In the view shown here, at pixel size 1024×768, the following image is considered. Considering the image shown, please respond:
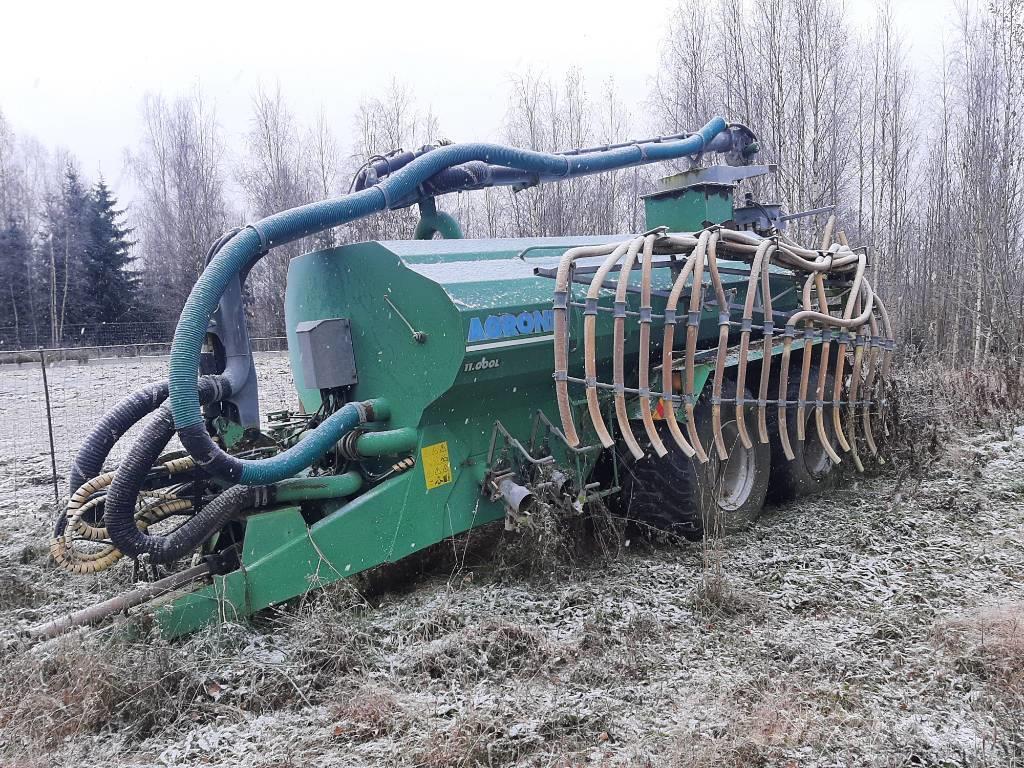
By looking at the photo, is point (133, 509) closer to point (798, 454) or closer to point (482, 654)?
point (482, 654)

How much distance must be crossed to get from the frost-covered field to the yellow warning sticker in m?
0.40

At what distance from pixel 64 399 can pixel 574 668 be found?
9.57 m

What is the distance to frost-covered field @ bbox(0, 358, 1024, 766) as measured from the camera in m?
2.55

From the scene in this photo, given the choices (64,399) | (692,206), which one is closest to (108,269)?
(64,399)

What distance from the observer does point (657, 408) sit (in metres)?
4.16

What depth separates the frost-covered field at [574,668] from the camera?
255cm

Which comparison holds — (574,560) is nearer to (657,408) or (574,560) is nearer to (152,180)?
(657,408)

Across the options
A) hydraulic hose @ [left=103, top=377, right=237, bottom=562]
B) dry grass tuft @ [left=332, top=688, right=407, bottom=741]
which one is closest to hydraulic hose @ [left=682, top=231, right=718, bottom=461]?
dry grass tuft @ [left=332, top=688, right=407, bottom=741]

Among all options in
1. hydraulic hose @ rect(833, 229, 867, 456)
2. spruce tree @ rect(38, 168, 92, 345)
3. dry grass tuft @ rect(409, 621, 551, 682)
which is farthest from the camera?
spruce tree @ rect(38, 168, 92, 345)

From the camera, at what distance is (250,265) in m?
3.73

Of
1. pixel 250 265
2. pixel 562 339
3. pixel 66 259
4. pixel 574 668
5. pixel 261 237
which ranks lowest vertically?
pixel 574 668

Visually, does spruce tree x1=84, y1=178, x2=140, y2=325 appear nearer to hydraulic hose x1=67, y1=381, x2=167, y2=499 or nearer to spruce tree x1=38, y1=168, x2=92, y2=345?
spruce tree x1=38, y1=168, x2=92, y2=345

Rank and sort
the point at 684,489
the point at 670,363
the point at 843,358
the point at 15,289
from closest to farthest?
1. the point at 670,363
2. the point at 684,489
3. the point at 843,358
4. the point at 15,289

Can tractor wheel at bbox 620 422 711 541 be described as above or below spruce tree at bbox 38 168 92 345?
below
